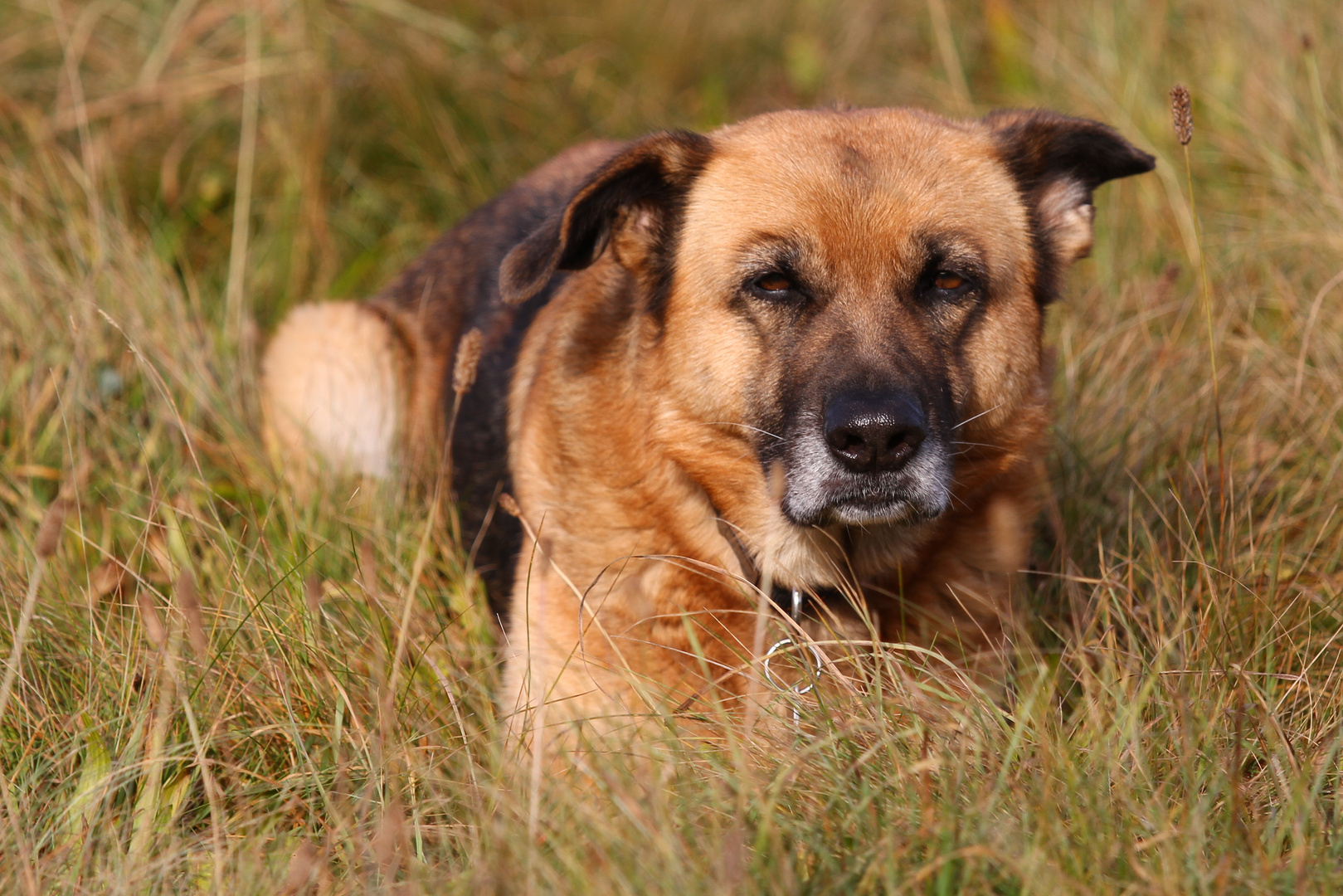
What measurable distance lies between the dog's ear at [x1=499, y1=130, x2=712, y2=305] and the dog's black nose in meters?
0.77

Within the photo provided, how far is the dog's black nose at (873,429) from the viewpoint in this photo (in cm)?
259

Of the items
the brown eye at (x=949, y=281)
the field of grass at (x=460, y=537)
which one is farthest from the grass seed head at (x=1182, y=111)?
the brown eye at (x=949, y=281)

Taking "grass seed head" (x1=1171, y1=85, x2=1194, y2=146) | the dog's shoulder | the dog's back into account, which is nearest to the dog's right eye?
"grass seed head" (x1=1171, y1=85, x2=1194, y2=146)

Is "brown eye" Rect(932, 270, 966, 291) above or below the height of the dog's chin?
above

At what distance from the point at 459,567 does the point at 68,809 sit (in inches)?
55.7

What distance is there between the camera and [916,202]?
9.43ft

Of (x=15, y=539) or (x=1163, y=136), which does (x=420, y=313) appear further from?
(x=1163, y=136)

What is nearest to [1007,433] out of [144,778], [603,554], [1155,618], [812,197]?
[1155,618]

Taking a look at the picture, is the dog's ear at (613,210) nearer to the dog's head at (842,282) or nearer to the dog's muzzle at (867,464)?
the dog's head at (842,282)

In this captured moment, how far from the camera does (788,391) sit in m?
2.80

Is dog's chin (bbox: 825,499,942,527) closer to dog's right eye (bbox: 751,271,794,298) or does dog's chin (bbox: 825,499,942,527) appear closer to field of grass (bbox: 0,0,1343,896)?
field of grass (bbox: 0,0,1343,896)

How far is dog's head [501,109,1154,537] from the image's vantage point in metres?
2.72

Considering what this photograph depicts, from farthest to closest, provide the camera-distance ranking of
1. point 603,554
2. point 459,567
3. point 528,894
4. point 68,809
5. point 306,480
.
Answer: point 306,480 → point 459,567 → point 603,554 → point 68,809 → point 528,894

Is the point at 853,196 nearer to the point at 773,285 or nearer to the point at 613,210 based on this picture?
the point at 773,285
